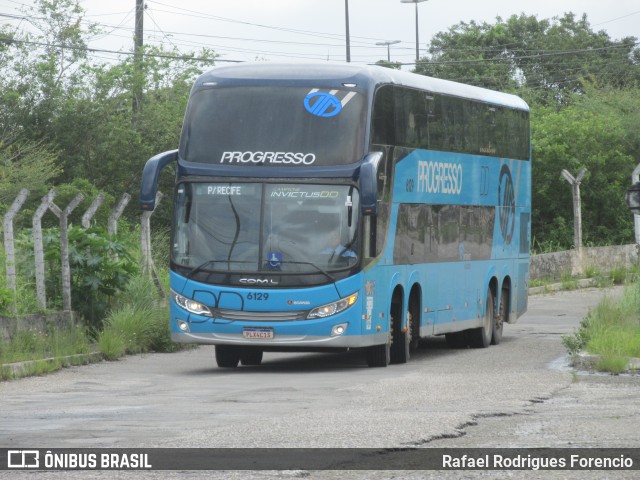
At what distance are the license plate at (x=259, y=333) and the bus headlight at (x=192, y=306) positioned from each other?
0.59m

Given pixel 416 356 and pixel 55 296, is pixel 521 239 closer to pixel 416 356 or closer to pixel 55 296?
pixel 416 356

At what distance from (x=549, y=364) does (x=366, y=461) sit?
10.3 meters

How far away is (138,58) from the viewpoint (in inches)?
1966

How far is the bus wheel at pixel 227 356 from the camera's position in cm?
2038

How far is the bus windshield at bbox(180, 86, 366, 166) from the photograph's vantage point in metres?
18.9

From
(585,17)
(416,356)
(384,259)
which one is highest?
(585,17)

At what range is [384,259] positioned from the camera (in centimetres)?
1966

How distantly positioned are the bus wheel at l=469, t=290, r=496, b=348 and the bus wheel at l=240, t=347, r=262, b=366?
4743 mm

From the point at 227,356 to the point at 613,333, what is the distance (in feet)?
17.3

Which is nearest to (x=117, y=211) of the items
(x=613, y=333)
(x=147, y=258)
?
(x=147, y=258)

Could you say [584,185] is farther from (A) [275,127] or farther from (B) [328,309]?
(B) [328,309]

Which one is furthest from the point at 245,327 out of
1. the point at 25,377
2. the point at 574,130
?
the point at 574,130

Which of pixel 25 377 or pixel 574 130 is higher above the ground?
pixel 574 130

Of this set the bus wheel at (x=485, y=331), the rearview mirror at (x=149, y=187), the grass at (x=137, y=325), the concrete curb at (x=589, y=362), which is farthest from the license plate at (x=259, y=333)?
the bus wheel at (x=485, y=331)
